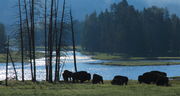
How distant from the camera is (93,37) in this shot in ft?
639

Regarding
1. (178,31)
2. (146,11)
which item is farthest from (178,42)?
(146,11)

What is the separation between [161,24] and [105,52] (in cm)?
2870

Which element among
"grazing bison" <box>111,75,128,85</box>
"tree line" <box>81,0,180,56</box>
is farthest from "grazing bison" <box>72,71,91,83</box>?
"tree line" <box>81,0,180,56</box>

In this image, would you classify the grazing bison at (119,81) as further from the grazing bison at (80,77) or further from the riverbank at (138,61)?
the riverbank at (138,61)

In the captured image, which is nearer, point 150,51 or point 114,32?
point 150,51

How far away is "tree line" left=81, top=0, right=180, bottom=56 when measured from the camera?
537ft

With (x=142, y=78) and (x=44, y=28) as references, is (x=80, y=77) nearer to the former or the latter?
(x=142, y=78)

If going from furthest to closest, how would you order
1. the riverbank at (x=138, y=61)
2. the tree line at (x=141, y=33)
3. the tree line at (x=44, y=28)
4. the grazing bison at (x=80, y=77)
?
the tree line at (x=141, y=33) < the riverbank at (x=138, y=61) < the tree line at (x=44, y=28) < the grazing bison at (x=80, y=77)

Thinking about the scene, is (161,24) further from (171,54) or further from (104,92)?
(104,92)

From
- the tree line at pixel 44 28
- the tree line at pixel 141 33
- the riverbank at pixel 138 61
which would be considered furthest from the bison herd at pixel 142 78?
the tree line at pixel 141 33

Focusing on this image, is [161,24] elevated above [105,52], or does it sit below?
above

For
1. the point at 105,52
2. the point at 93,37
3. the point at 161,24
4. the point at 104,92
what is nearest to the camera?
the point at 104,92

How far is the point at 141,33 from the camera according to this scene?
6491 inches

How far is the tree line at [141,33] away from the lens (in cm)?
16362
